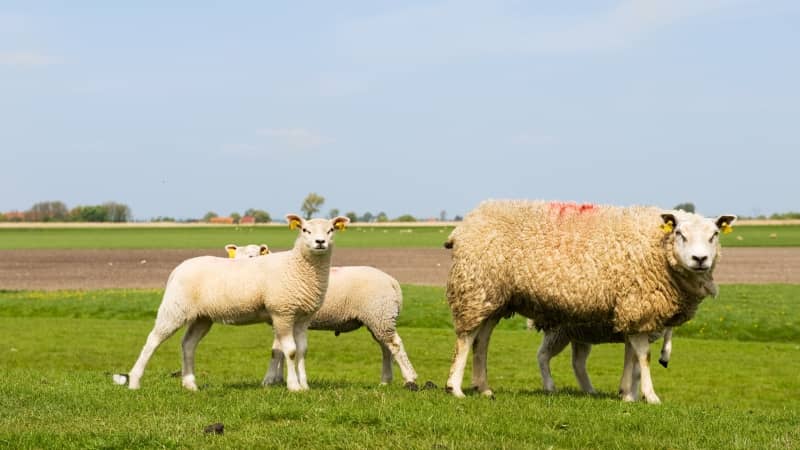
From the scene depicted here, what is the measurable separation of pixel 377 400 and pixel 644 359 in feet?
12.9

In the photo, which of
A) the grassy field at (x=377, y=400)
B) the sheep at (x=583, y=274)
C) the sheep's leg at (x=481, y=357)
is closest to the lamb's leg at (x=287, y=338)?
the grassy field at (x=377, y=400)

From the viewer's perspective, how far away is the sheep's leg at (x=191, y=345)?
13.7 metres

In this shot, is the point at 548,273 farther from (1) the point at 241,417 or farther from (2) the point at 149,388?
(2) the point at 149,388

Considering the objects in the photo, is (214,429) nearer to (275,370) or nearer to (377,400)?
(377,400)

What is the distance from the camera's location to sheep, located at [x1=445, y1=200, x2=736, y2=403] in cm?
1259

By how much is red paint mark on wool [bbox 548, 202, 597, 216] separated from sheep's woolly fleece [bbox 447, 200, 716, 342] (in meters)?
0.03

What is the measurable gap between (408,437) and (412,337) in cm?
1521

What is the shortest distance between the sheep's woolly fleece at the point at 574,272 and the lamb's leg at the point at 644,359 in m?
0.15

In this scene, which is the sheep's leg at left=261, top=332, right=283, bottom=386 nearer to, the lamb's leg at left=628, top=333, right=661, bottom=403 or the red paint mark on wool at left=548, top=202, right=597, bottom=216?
the red paint mark on wool at left=548, top=202, right=597, bottom=216

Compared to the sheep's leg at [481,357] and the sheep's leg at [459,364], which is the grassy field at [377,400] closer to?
the sheep's leg at [459,364]

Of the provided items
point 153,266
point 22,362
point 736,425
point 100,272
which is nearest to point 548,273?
point 736,425

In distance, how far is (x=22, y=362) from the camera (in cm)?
2030

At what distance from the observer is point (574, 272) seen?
12.6 metres

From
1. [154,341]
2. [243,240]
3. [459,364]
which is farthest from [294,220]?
[243,240]
